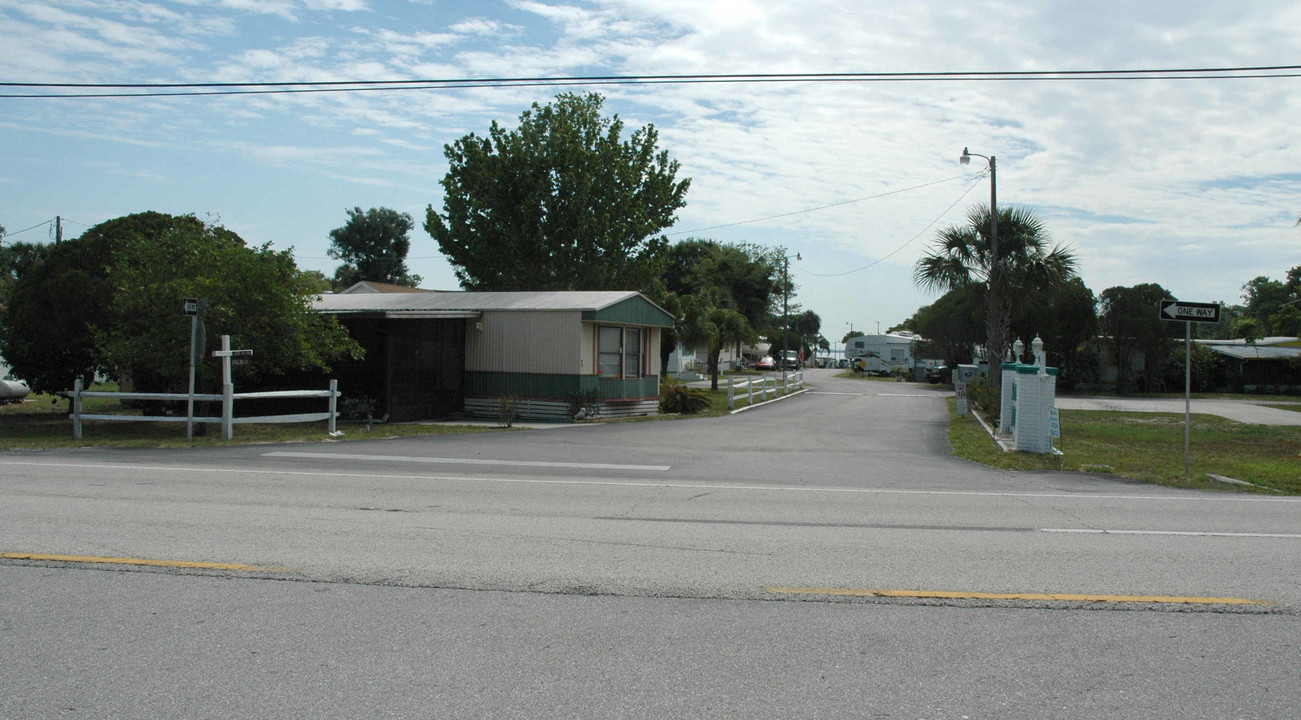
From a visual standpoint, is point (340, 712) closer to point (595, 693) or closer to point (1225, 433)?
point (595, 693)

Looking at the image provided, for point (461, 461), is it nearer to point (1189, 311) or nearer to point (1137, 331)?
point (1189, 311)

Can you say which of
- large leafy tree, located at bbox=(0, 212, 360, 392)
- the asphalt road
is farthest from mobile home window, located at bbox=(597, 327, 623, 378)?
the asphalt road

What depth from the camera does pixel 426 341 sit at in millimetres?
23812

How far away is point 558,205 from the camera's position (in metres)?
35.6

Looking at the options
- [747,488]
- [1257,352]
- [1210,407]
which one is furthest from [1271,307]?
[747,488]

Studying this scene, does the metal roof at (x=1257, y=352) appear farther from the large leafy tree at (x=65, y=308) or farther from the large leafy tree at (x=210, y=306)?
the large leafy tree at (x=65, y=308)

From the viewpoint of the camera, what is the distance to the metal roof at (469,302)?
2388 cm

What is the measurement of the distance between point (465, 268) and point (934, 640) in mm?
34288

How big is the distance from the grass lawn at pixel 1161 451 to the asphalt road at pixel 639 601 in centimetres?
337

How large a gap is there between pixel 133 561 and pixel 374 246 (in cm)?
→ 7487

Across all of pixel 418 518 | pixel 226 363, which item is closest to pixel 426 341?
pixel 226 363

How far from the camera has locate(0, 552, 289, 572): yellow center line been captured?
22.9 ft

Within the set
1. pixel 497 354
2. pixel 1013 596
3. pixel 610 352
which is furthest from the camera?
pixel 610 352

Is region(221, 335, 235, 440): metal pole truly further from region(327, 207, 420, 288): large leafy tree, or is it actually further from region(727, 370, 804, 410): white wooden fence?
region(327, 207, 420, 288): large leafy tree
